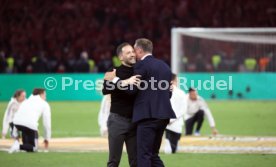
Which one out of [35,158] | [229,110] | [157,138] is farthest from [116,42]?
[157,138]

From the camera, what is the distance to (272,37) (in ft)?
78.0

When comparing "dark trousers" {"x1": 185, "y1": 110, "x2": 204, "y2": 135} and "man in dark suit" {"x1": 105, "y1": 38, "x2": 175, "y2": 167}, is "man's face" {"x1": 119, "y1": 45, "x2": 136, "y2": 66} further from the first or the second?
"dark trousers" {"x1": 185, "y1": 110, "x2": 204, "y2": 135}

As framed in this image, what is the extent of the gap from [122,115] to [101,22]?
33479mm

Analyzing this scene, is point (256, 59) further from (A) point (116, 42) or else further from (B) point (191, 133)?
(A) point (116, 42)

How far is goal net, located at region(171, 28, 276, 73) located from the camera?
23.8m

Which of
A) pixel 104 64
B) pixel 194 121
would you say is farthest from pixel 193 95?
pixel 104 64

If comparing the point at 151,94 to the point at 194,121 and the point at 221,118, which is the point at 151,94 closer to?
the point at 194,121

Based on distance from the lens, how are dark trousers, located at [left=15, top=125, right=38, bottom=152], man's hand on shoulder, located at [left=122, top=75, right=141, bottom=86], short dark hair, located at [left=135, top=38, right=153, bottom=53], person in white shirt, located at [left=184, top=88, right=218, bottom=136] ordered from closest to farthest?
1. man's hand on shoulder, located at [left=122, top=75, right=141, bottom=86]
2. short dark hair, located at [left=135, top=38, right=153, bottom=53]
3. dark trousers, located at [left=15, top=125, right=38, bottom=152]
4. person in white shirt, located at [left=184, top=88, right=218, bottom=136]

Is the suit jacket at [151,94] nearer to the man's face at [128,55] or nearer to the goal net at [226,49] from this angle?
the man's face at [128,55]

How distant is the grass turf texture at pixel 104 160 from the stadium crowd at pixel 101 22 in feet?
74.4

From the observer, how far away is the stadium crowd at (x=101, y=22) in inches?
1572

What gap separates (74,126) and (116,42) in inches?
656

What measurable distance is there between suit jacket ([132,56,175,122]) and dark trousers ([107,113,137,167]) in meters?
0.32

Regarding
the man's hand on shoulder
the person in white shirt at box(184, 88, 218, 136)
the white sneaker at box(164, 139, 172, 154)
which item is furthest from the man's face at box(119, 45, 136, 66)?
the person in white shirt at box(184, 88, 218, 136)
